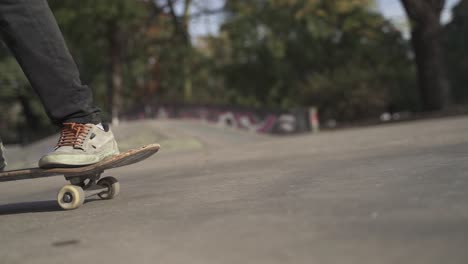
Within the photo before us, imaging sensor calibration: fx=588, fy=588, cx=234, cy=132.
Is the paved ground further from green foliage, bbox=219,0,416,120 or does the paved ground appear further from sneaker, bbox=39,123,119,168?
green foliage, bbox=219,0,416,120

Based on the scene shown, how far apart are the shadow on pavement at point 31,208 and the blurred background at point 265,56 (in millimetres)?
15804

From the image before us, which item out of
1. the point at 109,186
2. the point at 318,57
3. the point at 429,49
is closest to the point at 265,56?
the point at 318,57

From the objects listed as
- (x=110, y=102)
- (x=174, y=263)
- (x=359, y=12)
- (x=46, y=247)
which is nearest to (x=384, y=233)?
(x=174, y=263)

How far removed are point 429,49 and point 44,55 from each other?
20097mm

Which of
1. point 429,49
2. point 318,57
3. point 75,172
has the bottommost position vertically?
point 75,172

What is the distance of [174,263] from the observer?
1.69m

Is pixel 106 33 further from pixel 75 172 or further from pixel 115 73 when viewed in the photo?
pixel 75 172

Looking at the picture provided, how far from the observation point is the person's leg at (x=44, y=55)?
3004 millimetres

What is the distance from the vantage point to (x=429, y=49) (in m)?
21.3

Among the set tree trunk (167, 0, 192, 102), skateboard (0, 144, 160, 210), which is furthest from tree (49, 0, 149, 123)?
skateboard (0, 144, 160, 210)

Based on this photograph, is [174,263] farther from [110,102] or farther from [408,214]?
[110,102]

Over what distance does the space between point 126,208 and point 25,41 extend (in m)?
1.01

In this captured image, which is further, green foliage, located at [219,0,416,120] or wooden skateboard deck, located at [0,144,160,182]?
green foliage, located at [219,0,416,120]

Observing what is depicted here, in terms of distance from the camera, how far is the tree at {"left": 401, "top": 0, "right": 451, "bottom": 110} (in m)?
21.3
